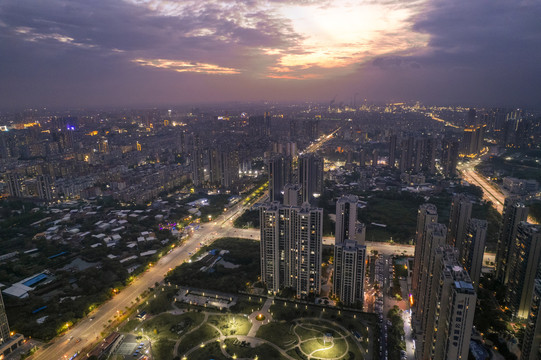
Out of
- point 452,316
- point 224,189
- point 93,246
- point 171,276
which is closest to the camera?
point 452,316

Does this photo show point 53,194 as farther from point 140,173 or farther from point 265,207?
point 265,207

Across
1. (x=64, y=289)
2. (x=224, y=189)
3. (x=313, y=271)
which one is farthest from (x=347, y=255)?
(x=224, y=189)

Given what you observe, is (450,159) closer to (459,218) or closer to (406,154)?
(406,154)

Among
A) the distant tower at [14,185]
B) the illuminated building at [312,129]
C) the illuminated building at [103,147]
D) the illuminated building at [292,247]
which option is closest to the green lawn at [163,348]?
the illuminated building at [292,247]

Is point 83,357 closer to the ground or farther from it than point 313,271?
closer to the ground

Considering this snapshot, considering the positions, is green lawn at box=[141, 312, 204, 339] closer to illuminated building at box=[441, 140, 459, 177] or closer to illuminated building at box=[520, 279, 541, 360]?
illuminated building at box=[520, 279, 541, 360]

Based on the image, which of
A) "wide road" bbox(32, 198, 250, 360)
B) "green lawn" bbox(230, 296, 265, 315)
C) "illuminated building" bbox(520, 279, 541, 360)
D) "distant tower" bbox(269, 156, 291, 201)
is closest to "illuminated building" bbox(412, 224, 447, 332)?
"illuminated building" bbox(520, 279, 541, 360)
